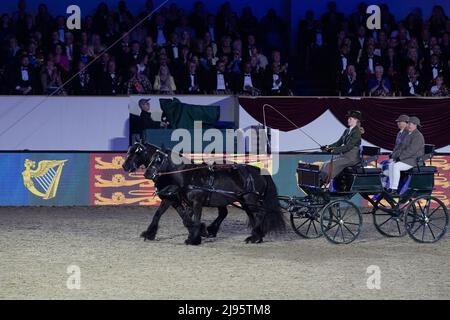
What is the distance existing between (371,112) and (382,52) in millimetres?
1652

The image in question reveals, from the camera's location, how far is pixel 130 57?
60.2 ft

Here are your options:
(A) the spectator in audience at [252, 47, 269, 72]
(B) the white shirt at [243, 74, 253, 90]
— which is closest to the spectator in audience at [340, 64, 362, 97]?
(A) the spectator in audience at [252, 47, 269, 72]

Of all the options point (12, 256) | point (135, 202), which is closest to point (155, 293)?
point (12, 256)

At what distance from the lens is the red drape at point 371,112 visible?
715 inches

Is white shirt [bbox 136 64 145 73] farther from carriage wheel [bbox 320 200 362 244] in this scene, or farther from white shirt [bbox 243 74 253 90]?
carriage wheel [bbox 320 200 362 244]

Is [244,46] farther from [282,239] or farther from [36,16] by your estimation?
[282,239]

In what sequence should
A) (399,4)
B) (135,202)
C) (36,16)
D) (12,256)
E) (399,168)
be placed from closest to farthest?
(12,256) < (399,168) < (135,202) < (36,16) < (399,4)

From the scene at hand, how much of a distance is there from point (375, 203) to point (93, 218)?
5.05m

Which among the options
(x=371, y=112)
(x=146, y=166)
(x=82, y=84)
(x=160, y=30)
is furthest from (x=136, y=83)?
(x=146, y=166)

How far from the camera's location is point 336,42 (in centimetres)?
1934

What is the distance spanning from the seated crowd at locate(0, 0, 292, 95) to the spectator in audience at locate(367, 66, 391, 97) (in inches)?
66.1

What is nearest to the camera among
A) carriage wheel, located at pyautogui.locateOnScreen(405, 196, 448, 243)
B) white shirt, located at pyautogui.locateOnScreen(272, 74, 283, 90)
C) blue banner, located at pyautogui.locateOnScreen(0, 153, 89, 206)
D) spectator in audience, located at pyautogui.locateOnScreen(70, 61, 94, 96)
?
carriage wheel, located at pyautogui.locateOnScreen(405, 196, 448, 243)

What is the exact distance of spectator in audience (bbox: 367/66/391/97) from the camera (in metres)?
18.6

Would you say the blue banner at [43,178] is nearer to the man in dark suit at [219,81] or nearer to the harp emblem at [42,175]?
the harp emblem at [42,175]
